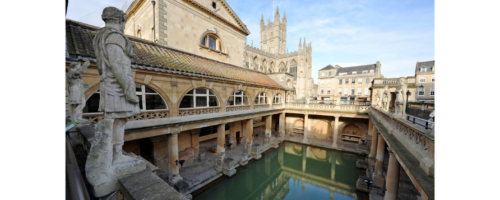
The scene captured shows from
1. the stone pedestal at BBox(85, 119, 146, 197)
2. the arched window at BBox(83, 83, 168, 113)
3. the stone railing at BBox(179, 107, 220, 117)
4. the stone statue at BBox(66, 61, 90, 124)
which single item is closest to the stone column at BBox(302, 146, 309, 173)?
the stone railing at BBox(179, 107, 220, 117)

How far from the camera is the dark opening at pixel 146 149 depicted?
1025 cm

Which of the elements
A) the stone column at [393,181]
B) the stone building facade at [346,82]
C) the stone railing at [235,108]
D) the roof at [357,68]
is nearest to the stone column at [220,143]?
the stone railing at [235,108]

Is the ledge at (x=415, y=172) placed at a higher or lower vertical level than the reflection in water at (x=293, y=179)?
higher

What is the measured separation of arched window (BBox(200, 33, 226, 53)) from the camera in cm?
1443

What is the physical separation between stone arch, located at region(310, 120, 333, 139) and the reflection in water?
158 inches

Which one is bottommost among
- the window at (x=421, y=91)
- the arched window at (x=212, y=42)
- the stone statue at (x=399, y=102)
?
the stone statue at (x=399, y=102)

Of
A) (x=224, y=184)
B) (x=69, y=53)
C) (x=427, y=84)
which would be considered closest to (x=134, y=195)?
(x=69, y=53)

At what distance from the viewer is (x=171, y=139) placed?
8.74 meters

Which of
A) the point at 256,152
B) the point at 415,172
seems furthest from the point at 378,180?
the point at 256,152

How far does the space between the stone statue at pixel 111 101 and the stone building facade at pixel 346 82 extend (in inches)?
1652

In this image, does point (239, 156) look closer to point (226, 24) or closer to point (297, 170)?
point (297, 170)

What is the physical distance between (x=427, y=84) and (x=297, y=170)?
31.4m

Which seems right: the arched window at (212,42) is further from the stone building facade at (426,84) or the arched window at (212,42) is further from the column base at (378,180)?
the stone building facade at (426,84)

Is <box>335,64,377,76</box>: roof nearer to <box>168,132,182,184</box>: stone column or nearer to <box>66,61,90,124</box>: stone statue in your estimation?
<box>168,132,182,184</box>: stone column
